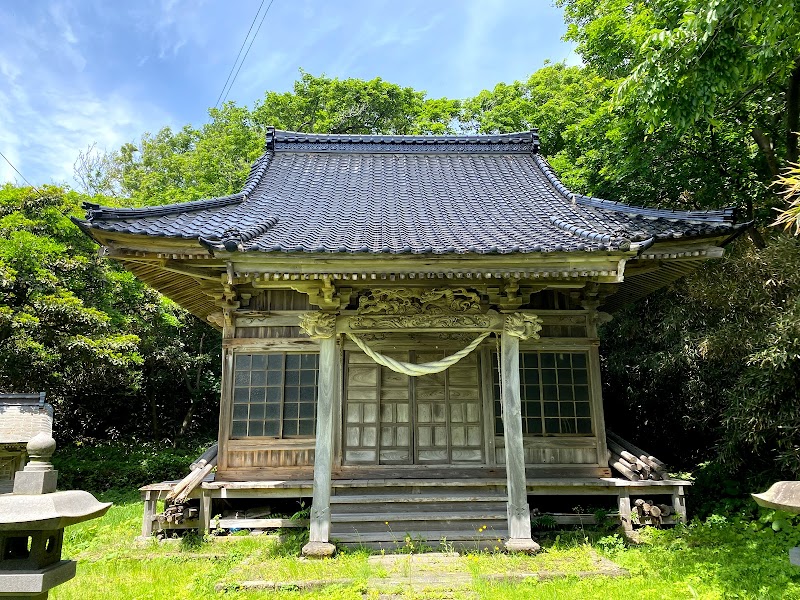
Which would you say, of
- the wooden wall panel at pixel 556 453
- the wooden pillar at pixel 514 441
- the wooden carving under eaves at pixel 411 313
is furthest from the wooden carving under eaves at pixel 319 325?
the wooden wall panel at pixel 556 453

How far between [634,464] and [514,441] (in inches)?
98.1

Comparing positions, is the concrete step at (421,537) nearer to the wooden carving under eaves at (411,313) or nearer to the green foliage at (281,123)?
the wooden carving under eaves at (411,313)

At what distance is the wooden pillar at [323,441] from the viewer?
6.48m

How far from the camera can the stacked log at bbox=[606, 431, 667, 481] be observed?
25.6 feet

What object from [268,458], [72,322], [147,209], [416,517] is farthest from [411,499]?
[72,322]

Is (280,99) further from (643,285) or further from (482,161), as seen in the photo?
(643,285)

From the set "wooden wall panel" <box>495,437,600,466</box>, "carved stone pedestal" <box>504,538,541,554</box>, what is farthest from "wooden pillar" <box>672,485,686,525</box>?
"carved stone pedestal" <box>504,538,541,554</box>

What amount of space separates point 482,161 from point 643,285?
4706 mm

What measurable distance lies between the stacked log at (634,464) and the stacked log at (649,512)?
376 mm

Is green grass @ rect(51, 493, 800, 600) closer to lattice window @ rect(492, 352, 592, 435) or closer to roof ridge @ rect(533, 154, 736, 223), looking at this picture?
lattice window @ rect(492, 352, 592, 435)

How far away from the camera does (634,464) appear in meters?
8.05

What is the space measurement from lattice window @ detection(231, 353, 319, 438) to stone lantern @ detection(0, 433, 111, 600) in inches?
199

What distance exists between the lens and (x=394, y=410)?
28.5 feet

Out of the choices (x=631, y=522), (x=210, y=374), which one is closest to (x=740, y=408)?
(x=631, y=522)
